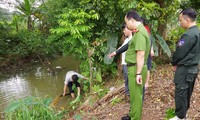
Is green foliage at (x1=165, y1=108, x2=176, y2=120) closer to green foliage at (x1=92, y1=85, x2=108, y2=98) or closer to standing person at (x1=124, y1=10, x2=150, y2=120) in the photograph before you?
standing person at (x1=124, y1=10, x2=150, y2=120)

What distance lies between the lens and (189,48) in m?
3.13

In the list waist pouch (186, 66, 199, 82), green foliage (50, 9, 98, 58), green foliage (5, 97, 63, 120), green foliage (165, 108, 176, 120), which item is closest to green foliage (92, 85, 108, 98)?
green foliage (50, 9, 98, 58)

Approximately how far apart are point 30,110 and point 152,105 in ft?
7.63

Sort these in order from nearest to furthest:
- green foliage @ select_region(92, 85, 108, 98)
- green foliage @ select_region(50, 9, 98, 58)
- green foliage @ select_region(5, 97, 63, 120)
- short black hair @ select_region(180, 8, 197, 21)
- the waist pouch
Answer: short black hair @ select_region(180, 8, 197, 21) < the waist pouch < green foliage @ select_region(5, 97, 63, 120) < green foliage @ select_region(92, 85, 108, 98) < green foliage @ select_region(50, 9, 98, 58)

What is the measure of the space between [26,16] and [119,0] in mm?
9631

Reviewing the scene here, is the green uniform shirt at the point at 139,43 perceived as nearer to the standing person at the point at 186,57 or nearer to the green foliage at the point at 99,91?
the standing person at the point at 186,57

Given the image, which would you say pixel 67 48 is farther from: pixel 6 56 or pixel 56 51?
pixel 56 51

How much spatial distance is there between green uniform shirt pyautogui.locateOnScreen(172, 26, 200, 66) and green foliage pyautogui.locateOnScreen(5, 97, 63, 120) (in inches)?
101

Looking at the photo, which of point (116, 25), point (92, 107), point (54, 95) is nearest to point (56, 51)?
point (54, 95)

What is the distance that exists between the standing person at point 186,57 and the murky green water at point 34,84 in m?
4.02

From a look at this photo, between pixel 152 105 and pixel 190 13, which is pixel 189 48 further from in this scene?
pixel 152 105

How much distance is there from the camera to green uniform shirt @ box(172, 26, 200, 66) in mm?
3111

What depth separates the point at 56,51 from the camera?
14.1 metres

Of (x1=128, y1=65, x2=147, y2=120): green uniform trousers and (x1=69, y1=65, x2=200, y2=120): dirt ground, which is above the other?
(x1=128, y1=65, x2=147, y2=120): green uniform trousers
